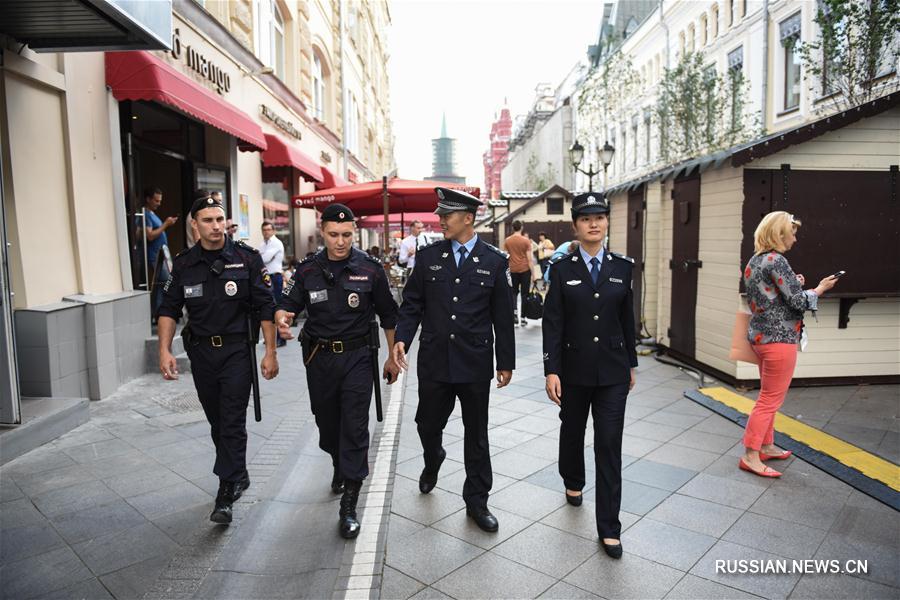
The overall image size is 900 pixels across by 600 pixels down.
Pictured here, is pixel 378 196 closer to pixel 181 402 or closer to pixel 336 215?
pixel 181 402

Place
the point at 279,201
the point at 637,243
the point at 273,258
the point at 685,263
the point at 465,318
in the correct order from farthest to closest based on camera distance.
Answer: the point at 279,201, the point at 637,243, the point at 273,258, the point at 685,263, the point at 465,318

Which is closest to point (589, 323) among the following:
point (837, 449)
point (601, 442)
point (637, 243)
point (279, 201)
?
point (601, 442)

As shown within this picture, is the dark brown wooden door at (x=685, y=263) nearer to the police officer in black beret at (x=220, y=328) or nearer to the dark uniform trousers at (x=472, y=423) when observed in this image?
the dark uniform trousers at (x=472, y=423)

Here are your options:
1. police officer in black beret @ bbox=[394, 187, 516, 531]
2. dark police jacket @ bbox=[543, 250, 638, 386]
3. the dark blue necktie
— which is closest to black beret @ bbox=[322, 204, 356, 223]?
police officer in black beret @ bbox=[394, 187, 516, 531]

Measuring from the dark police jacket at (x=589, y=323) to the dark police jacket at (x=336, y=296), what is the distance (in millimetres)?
1133

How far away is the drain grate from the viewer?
6529 millimetres

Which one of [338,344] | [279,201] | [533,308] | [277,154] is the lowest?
[533,308]

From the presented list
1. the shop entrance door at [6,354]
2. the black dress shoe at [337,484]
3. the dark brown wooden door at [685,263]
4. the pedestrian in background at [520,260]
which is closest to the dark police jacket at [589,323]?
the black dress shoe at [337,484]

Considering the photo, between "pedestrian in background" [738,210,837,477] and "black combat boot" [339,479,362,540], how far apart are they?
3.00 meters

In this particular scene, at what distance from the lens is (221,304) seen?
418 centimetres

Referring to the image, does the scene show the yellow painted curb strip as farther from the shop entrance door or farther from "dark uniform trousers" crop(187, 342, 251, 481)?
the shop entrance door

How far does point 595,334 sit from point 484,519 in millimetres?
1326

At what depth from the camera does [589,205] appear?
3914mm

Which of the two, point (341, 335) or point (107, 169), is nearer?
point (341, 335)
